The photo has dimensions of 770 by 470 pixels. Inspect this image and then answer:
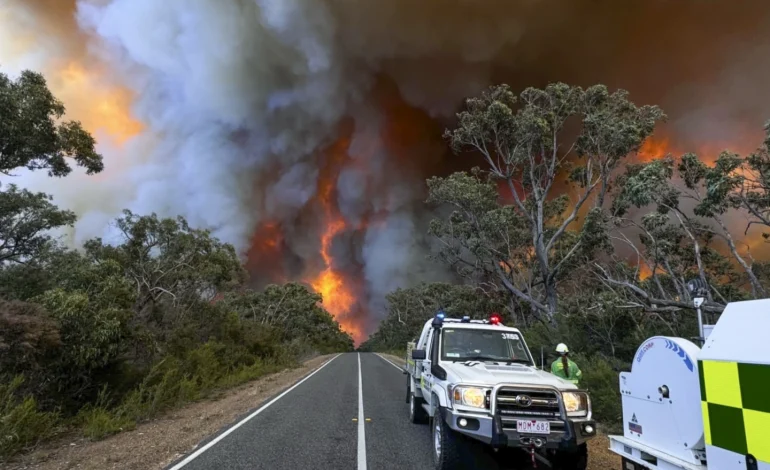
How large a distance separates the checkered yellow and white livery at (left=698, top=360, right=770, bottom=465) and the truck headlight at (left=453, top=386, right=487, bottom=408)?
2.68m

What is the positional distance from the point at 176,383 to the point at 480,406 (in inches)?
456

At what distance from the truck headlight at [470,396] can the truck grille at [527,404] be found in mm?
198

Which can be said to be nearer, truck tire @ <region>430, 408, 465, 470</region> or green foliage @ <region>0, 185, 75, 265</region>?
truck tire @ <region>430, 408, 465, 470</region>

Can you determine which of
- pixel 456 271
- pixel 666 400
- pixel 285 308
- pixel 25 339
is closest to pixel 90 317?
pixel 25 339

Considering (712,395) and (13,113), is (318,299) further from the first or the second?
(712,395)

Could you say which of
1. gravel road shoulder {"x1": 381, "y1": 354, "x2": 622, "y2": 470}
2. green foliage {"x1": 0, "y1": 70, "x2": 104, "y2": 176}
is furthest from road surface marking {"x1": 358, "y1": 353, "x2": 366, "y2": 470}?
green foliage {"x1": 0, "y1": 70, "x2": 104, "y2": 176}

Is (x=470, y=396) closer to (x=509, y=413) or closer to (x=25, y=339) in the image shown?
(x=509, y=413)

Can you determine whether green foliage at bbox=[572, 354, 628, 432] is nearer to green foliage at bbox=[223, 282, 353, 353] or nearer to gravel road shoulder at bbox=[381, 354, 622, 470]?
gravel road shoulder at bbox=[381, 354, 622, 470]

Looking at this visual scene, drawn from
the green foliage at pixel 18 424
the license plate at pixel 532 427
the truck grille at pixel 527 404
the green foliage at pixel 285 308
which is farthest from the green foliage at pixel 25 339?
the green foliage at pixel 285 308

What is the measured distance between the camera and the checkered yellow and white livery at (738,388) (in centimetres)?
279

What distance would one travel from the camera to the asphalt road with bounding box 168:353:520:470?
21.6 ft

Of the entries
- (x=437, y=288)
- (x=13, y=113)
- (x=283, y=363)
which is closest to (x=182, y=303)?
(x=283, y=363)

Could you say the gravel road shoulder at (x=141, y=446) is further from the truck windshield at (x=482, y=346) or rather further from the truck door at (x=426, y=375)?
the truck windshield at (x=482, y=346)

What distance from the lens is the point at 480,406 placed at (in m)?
5.67
